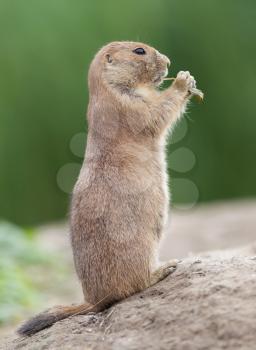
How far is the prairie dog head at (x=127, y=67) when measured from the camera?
5652 mm

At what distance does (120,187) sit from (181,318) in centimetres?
106

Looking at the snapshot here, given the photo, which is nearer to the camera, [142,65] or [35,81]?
[142,65]

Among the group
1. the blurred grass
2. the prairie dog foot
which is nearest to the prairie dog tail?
the prairie dog foot

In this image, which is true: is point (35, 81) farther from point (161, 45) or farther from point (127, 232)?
point (127, 232)

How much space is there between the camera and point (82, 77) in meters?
14.6

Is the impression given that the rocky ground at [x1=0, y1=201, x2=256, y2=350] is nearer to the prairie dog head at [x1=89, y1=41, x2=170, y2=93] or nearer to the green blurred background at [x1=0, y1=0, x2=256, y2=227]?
the prairie dog head at [x1=89, y1=41, x2=170, y2=93]

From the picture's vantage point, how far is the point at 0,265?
8625 mm

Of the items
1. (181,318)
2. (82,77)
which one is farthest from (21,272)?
(82,77)

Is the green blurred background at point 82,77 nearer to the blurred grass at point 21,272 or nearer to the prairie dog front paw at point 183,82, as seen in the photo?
the blurred grass at point 21,272

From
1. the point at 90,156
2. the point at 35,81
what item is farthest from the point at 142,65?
the point at 35,81

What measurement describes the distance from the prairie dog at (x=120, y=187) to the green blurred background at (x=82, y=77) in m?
8.71

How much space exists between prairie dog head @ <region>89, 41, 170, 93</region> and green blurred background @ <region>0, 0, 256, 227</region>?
847 cm

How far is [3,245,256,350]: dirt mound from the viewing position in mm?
4195

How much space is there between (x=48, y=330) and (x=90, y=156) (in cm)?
114
